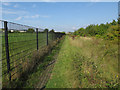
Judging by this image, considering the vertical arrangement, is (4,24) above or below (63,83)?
above

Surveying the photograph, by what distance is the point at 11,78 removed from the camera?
298 cm

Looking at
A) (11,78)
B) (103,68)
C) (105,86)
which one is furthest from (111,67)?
(11,78)

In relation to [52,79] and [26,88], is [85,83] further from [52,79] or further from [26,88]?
[26,88]

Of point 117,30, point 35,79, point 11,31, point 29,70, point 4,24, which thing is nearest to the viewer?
point 4,24

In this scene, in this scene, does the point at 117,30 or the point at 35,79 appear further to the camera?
the point at 117,30

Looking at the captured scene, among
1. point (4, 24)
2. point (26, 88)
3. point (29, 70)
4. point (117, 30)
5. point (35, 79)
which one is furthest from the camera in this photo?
point (117, 30)

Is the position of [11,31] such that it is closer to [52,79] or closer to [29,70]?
[29,70]

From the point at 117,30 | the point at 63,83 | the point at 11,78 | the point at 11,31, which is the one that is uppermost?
the point at 117,30

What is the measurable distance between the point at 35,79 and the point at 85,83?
66.2 inches

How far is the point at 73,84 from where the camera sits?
3.03 m

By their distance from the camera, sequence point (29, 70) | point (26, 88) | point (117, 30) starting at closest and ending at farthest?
point (26, 88) < point (29, 70) < point (117, 30)

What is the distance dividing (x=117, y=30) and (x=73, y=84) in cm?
788

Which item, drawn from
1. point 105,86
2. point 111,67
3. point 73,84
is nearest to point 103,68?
point 111,67

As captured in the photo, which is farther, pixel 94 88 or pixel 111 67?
pixel 111 67
